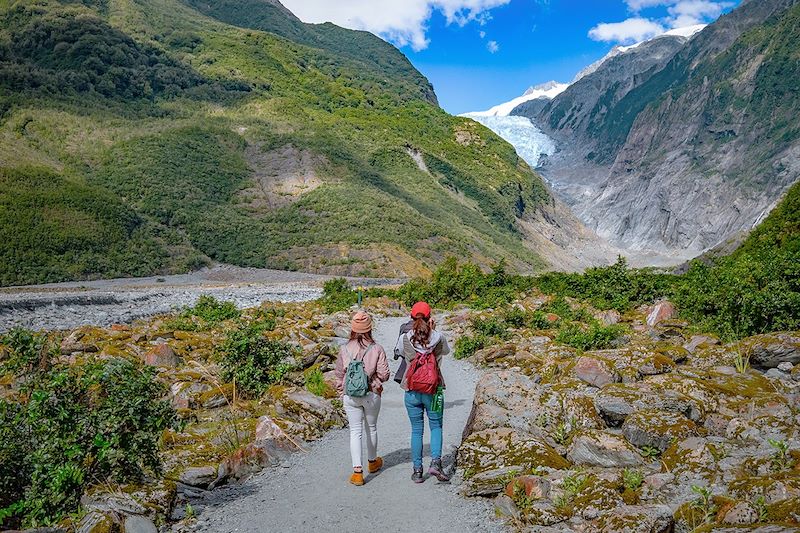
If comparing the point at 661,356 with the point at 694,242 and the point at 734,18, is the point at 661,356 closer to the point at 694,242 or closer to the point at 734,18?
the point at 694,242

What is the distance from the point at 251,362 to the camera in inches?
412

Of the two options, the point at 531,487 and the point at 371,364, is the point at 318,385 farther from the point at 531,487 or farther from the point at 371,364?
the point at 531,487

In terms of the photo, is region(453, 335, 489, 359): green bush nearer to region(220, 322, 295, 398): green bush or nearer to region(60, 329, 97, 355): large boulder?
region(220, 322, 295, 398): green bush

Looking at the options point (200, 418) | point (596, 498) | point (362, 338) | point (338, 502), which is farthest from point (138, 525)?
point (596, 498)

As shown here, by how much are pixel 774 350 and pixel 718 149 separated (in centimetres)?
14392

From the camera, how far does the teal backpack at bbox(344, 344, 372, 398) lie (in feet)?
20.7

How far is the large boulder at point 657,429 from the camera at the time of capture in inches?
247

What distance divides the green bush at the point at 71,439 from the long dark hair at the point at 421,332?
9.57 ft

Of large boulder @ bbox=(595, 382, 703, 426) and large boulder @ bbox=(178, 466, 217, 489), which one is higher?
large boulder @ bbox=(595, 382, 703, 426)

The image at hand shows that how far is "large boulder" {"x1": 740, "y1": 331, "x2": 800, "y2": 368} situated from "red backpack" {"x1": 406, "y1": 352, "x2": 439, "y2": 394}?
630 cm

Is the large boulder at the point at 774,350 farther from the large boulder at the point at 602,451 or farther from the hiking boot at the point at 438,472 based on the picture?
the hiking boot at the point at 438,472

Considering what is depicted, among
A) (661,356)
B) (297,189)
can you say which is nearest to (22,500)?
(661,356)

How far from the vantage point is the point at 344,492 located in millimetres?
6305

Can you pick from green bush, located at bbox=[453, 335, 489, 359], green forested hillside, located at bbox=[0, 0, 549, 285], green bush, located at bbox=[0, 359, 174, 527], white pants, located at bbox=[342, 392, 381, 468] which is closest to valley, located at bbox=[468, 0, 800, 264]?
green forested hillside, located at bbox=[0, 0, 549, 285]
